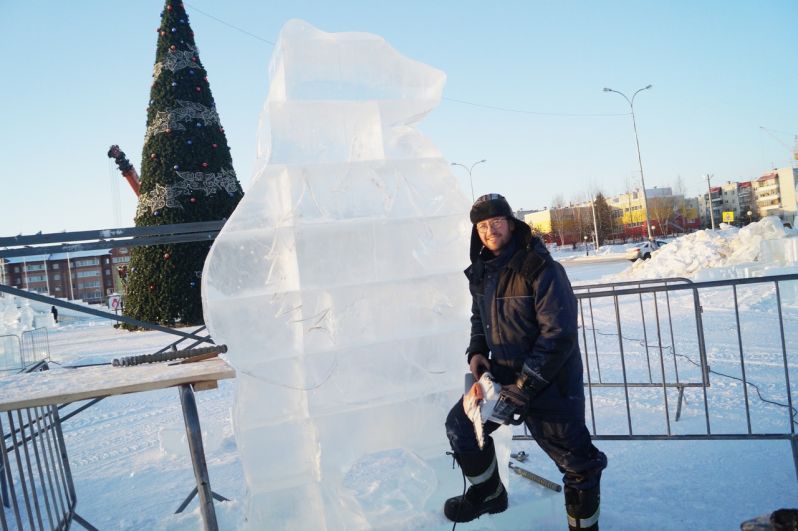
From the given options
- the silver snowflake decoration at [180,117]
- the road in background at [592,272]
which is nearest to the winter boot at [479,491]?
the silver snowflake decoration at [180,117]

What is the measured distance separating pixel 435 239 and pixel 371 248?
15.0 inches

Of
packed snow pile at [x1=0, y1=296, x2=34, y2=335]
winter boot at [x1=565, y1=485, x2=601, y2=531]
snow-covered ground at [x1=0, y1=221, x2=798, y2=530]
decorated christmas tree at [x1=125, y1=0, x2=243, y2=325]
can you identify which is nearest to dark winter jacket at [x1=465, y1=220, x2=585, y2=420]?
winter boot at [x1=565, y1=485, x2=601, y2=531]

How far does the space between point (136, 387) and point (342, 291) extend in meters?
1.02

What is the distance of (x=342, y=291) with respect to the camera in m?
2.71

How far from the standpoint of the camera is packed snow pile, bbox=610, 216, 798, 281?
12.1m

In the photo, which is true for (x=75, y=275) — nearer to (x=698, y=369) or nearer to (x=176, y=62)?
Result: (x=176, y=62)

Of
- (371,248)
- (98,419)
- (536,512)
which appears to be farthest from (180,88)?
(536,512)

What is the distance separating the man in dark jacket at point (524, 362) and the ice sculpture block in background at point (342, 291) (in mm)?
323

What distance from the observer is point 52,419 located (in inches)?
142

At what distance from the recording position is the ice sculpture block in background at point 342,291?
8.51 ft

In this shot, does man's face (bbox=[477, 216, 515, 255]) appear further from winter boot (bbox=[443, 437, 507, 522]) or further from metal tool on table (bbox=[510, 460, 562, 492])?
metal tool on table (bbox=[510, 460, 562, 492])

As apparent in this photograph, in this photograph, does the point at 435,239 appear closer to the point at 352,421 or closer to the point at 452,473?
the point at 352,421

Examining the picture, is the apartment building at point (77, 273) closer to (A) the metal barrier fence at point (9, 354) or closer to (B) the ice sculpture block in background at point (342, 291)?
(A) the metal barrier fence at point (9, 354)

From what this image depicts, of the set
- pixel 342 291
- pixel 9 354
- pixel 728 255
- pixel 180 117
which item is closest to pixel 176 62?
pixel 180 117
